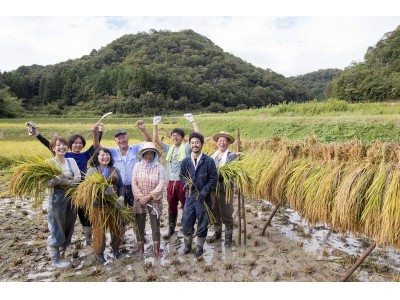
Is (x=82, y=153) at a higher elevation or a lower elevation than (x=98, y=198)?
higher

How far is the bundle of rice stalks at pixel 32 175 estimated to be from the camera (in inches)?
136

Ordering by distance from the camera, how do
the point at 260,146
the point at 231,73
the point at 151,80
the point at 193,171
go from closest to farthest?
the point at 193,171 < the point at 260,146 < the point at 151,80 < the point at 231,73

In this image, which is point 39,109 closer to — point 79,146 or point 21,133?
point 21,133

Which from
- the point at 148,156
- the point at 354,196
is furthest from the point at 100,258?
the point at 354,196

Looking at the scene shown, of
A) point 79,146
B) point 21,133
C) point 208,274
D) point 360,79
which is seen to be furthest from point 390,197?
point 360,79

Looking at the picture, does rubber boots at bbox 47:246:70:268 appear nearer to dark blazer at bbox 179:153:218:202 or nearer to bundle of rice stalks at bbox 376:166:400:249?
dark blazer at bbox 179:153:218:202

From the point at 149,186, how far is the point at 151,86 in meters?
47.0

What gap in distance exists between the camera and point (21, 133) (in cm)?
1838

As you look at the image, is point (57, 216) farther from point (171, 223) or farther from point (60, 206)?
point (171, 223)

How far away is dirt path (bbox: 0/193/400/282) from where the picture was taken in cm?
329

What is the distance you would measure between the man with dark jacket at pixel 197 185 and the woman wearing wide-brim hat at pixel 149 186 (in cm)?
33

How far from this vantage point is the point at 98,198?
11.3 ft

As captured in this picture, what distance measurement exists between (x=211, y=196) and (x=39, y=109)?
1816 inches

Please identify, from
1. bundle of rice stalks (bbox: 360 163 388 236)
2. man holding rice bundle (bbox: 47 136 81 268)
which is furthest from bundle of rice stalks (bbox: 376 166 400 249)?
man holding rice bundle (bbox: 47 136 81 268)
